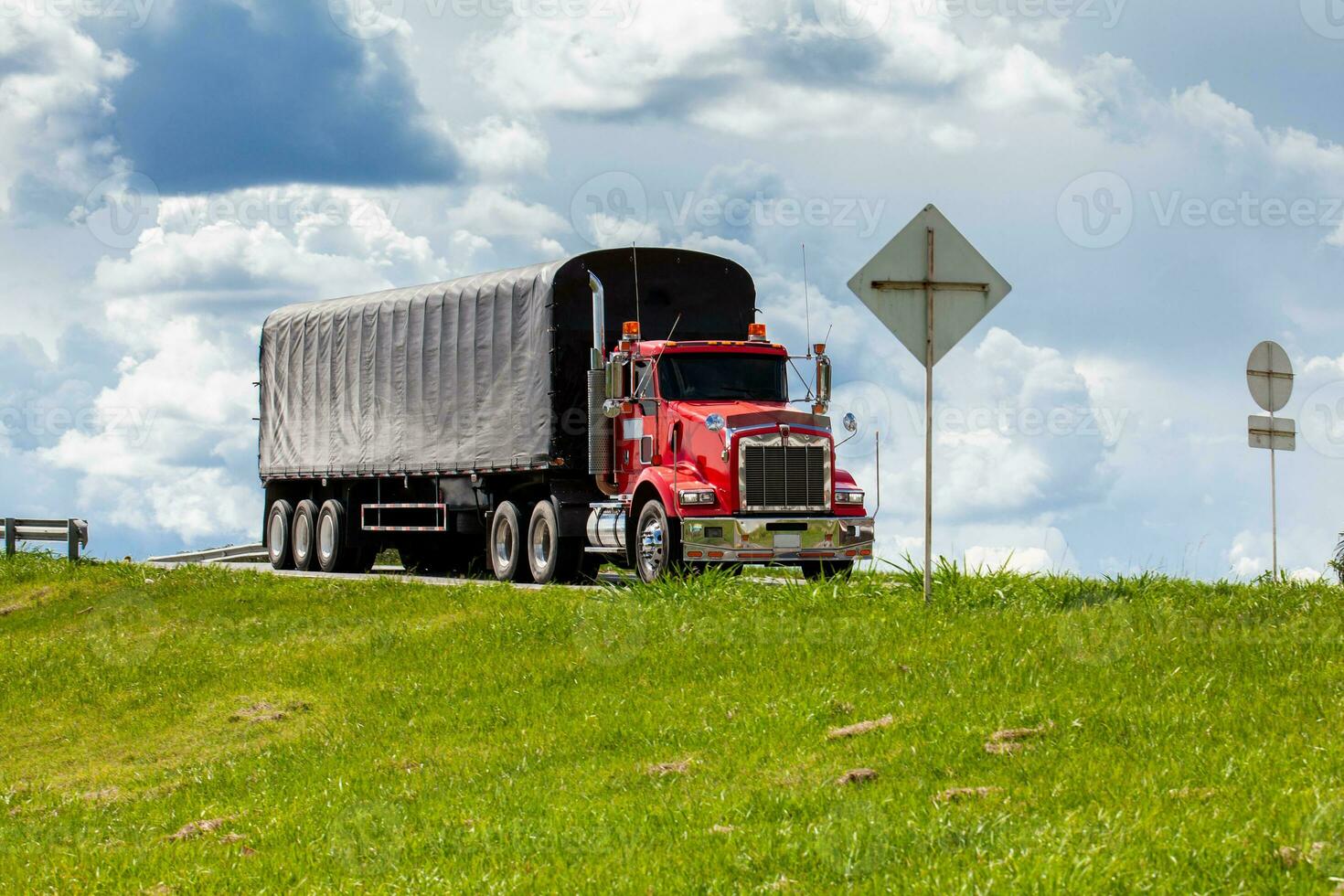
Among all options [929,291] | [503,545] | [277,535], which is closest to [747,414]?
[929,291]

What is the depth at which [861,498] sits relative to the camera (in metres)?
20.2

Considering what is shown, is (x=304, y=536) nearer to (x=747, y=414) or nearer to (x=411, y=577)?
(x=411, y=577)

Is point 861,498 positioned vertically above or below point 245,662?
above

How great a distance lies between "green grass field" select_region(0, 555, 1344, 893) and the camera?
23.5 ft

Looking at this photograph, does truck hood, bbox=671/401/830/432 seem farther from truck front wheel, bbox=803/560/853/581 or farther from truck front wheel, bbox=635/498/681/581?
truck front wheel, bbox=803/560/853/581

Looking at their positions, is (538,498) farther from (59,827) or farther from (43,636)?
(59,827)

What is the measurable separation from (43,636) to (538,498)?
7.79 m

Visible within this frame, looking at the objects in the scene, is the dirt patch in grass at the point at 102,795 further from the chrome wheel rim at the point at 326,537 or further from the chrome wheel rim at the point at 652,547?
the chrome wheel rim at the point at 326,537

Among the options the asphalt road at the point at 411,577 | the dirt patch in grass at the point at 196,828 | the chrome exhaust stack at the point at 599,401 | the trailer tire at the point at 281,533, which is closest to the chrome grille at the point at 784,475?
the asphalt road at the point at 411,577

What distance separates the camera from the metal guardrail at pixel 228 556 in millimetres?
36125

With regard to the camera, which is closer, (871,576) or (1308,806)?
(1308,806)

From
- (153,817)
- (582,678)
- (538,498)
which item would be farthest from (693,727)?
(538,498)

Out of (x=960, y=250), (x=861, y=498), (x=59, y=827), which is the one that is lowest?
(x=59, y=827)

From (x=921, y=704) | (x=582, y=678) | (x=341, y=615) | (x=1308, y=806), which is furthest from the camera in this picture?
(x=341, y=615)
